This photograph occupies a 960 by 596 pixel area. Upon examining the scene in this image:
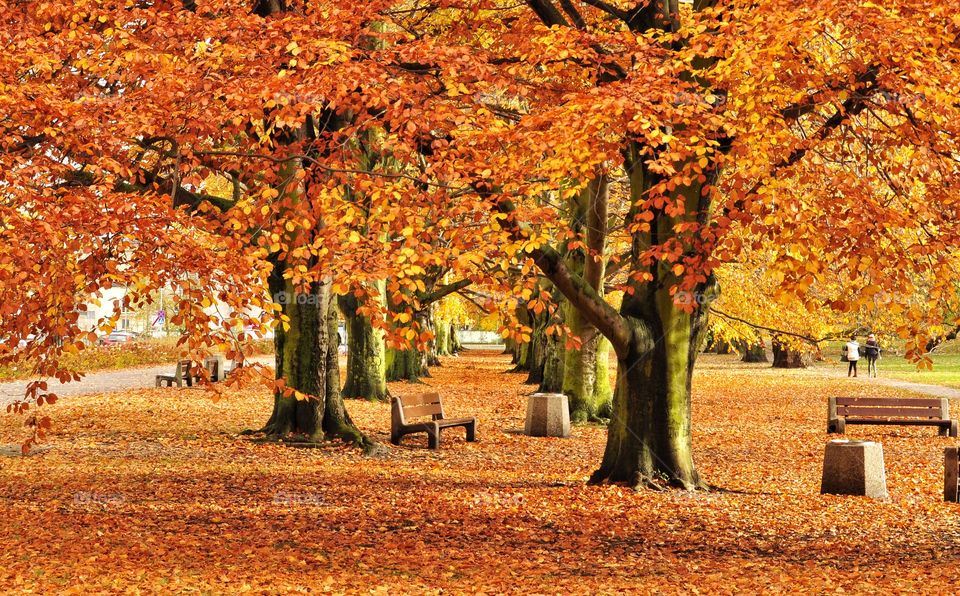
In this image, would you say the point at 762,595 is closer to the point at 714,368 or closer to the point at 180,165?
the point at 180,165

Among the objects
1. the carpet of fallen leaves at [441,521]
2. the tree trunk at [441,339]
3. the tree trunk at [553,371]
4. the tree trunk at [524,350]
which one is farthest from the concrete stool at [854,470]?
the tree trunk at [441,339]

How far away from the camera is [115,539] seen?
8.32m

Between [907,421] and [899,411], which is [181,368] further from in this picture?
[907,421]

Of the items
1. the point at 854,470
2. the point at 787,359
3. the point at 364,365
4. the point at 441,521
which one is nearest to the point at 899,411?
the point at 854,470

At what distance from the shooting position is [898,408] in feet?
59.3

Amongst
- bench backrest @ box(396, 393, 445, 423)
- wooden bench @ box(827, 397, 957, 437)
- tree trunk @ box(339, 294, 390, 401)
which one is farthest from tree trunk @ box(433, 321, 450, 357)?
bench backrest @ box(396, 393, 445, 423)

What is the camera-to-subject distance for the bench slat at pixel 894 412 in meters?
18.0

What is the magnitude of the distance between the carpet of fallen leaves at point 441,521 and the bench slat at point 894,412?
3.02 ft

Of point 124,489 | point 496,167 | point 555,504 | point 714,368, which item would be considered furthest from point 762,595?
point 714,368

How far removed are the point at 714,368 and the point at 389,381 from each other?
838 inches

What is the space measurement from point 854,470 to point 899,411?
7325 mm

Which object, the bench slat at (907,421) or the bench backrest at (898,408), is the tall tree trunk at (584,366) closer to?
the bench backrest at (898,408)

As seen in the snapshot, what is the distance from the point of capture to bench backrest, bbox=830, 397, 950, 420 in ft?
58.8

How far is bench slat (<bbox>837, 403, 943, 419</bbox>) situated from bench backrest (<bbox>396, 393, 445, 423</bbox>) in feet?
24.5
